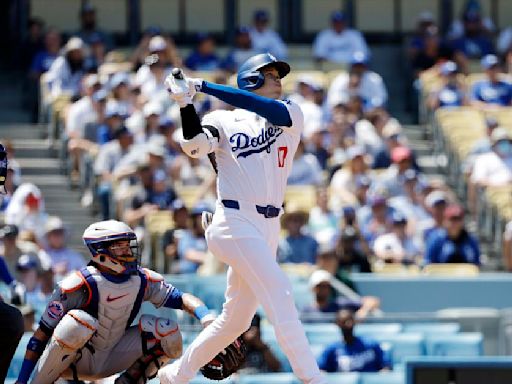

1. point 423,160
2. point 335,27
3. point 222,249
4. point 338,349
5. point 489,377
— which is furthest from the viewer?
point 335,27

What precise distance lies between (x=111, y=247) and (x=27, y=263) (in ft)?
15.1

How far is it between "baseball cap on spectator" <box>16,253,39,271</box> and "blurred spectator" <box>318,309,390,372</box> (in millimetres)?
2582

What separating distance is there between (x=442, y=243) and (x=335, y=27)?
5667mm

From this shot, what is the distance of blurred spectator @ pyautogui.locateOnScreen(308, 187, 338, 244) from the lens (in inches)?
604

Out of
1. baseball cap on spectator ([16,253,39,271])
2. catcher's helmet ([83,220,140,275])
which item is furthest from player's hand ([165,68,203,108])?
baseball cap on spectator ([16,253,39,271])

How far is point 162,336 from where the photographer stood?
8750mm

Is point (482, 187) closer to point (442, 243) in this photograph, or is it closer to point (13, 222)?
point (442, 243)

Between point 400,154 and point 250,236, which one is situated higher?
point 250,236

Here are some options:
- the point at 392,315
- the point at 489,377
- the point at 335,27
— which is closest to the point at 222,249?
the point at 489,377

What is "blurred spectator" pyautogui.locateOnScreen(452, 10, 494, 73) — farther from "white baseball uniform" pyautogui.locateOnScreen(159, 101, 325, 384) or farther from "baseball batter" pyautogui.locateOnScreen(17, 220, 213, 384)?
"baseball batter" pyautogui.locateOnScreen(17, 220, 213, 384)

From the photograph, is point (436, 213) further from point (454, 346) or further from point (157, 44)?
point (157, 44)

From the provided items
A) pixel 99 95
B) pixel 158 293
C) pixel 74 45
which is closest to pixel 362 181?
pixel 99 95

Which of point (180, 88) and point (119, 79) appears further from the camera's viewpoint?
point (119, 79)

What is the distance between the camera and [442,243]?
605 inches
